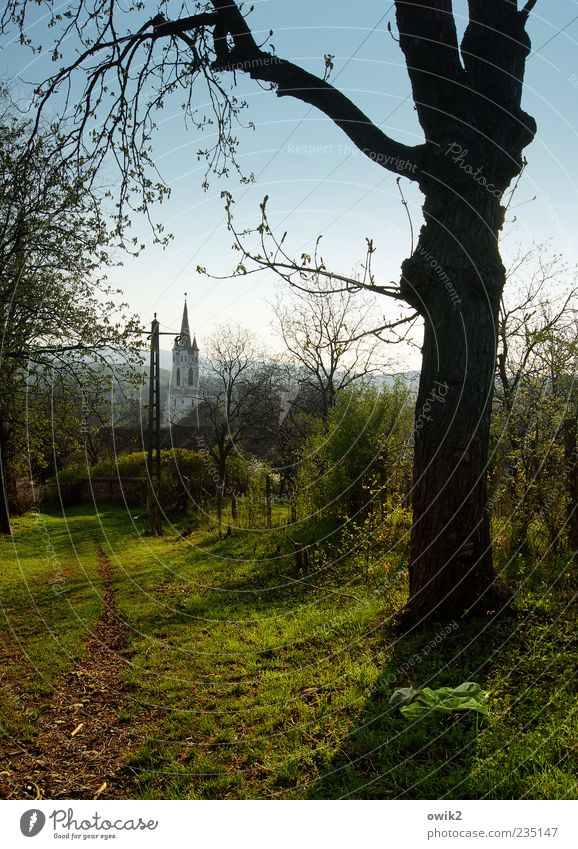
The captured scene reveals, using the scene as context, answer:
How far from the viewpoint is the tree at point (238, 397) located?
14.1 m

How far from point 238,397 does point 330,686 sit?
1315cm

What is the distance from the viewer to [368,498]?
1213cm

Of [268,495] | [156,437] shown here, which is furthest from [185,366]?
[268,495]

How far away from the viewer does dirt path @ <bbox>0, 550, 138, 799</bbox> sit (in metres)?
3.74

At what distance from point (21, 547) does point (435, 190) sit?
43.8 feet

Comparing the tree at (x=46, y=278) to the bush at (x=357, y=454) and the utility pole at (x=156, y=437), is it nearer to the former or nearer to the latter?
the utility pole at (x=156, y=437)

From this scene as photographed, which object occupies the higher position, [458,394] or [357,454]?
[458,394]

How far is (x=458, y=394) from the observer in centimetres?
506

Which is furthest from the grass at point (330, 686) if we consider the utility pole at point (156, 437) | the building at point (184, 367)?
the utility pole at point (156, 437)

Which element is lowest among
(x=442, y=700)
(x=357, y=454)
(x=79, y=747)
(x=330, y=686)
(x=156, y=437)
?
(x=79, y=747)

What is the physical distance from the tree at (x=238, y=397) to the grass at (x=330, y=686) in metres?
6.54

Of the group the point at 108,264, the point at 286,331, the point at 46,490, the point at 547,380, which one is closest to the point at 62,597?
the point at 108,264

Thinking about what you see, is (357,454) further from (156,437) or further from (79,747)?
(79,747)

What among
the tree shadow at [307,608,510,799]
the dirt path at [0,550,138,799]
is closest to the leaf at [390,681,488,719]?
the tree shadow at [307,608,510,799]
